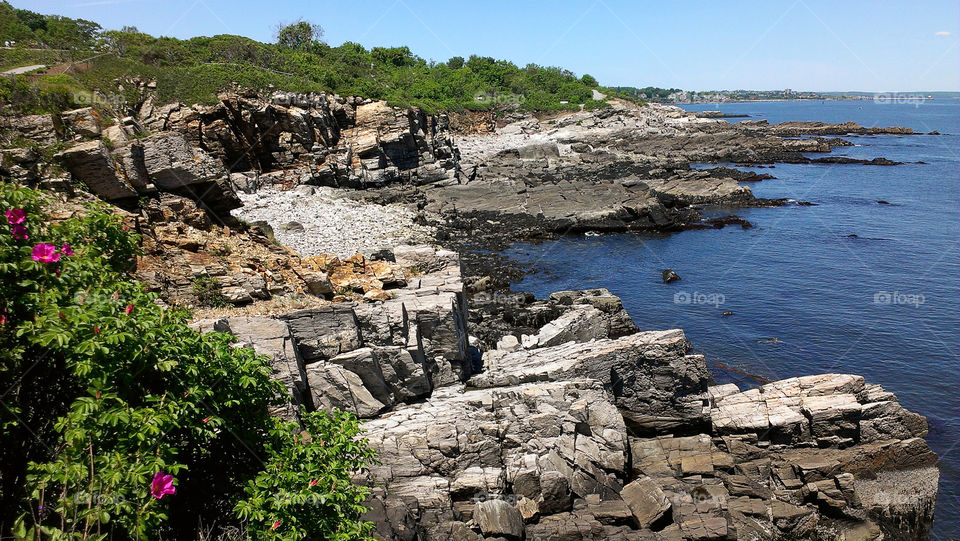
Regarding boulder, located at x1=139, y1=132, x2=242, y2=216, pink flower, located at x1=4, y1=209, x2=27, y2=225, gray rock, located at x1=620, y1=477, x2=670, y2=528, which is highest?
boulder, located at x1=139, y1=132, x2=242, y2=216

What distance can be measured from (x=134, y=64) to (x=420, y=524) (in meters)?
41.9

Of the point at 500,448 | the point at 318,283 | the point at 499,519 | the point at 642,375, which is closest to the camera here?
the point at 499,519

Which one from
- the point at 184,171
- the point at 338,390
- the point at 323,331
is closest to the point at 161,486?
the point at 338,390

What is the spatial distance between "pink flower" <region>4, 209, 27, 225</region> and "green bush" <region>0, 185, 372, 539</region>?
0.06 ft

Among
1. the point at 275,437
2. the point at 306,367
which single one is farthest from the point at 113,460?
the point at 306,367

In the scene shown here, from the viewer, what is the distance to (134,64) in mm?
40844

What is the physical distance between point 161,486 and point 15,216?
367cm

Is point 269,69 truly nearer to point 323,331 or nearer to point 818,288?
point 323,331

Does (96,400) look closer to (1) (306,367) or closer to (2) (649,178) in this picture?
(1) (306,367)

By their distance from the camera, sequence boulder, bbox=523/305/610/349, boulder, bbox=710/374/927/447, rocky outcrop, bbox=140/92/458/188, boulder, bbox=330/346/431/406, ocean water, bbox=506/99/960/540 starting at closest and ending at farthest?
boulder, bbox=330/346/431/406 → boulder, bbox=710/374/927/447 → boulder, bbox=523/305/610/349 → ocean water, bbox=506/99/960/540 → rocky outcrop, bbox=140/92/458/188

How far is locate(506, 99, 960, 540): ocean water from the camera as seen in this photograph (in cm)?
2447

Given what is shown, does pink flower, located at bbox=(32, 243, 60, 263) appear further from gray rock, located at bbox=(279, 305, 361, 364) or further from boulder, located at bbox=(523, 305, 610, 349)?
boulder, located at bbox=(523, 305, 610, 349)

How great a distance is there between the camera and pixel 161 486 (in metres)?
6.39

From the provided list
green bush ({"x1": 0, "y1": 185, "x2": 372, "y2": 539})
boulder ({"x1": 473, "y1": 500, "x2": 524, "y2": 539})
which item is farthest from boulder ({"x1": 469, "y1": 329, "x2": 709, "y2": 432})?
green bush ({"x1": 0, "y1": 185, "x2": 372, "y2": 539})
